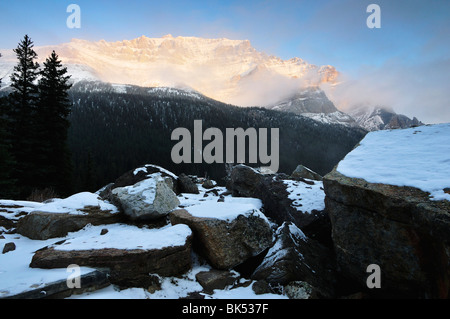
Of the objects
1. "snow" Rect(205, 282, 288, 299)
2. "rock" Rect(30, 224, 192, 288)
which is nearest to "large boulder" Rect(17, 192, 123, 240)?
"rock" Rect(30, 224, 192, 288)

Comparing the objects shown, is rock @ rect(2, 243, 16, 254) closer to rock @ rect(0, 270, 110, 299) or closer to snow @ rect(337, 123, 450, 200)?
rock @ rect(0, 270, 110, 299)

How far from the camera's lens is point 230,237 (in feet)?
23.3

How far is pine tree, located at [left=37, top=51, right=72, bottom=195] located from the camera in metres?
22.4

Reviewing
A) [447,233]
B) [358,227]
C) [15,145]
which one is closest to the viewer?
[447,233]

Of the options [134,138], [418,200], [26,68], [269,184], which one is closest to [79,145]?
[134,138]

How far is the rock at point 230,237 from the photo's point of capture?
22.6ft

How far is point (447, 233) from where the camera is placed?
3713mm

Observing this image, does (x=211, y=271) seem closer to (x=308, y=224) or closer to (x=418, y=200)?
(x=308, y=224)

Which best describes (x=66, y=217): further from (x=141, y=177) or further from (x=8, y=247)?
(x=141, y=177)

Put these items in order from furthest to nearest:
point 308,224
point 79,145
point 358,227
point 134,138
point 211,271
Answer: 1. point 134,138
2. point 79,145
3. point 308,224
4. point 211,271
5. point 358,227

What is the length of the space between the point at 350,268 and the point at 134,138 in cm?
13425

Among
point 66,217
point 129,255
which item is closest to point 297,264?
point 129,255

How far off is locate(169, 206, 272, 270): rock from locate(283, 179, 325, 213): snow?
253 cm

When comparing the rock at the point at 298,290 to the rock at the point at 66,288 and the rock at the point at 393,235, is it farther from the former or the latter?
the rock at the point at 66,288
